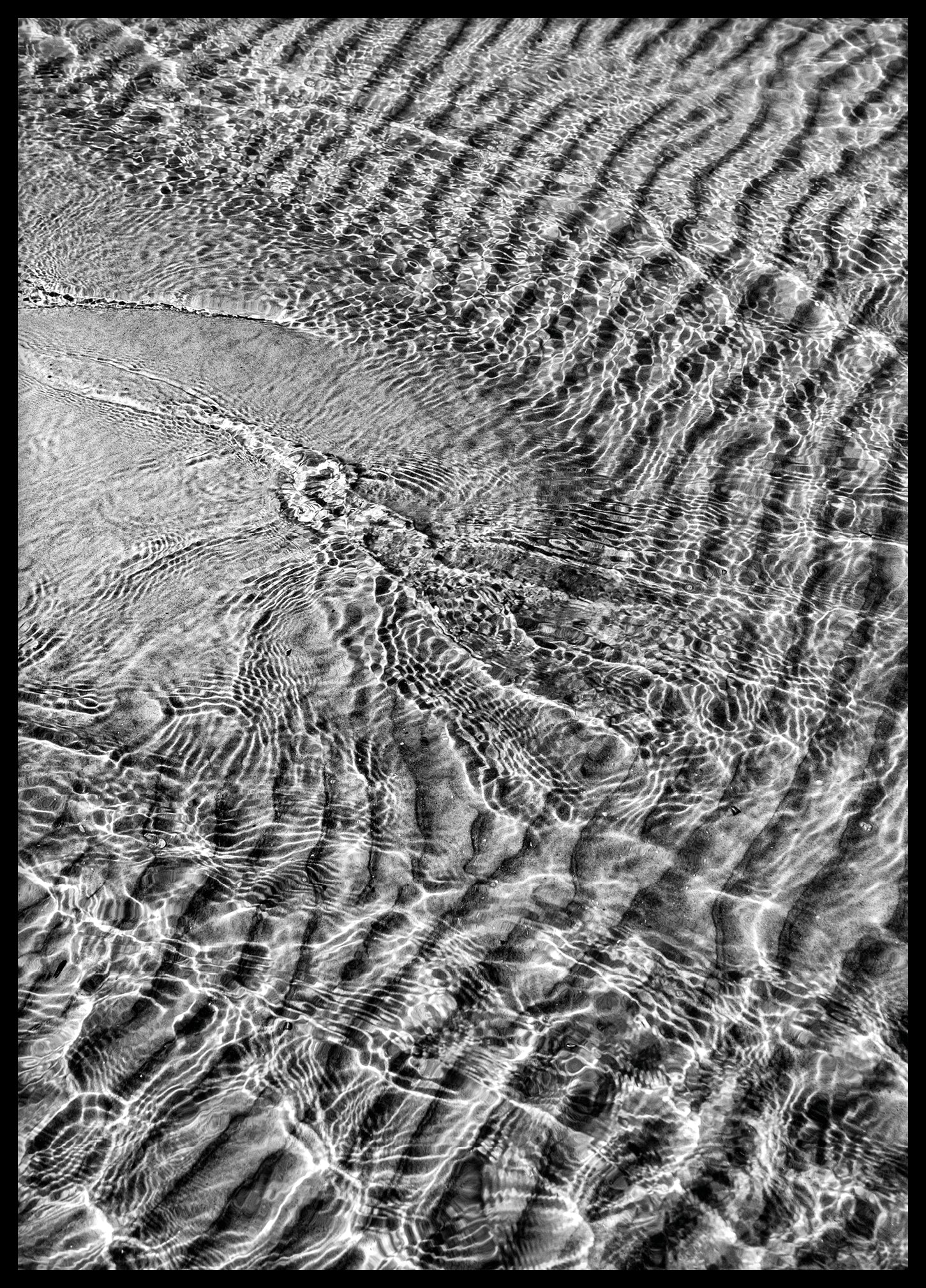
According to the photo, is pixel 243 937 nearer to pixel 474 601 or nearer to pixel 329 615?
pixel 329 615

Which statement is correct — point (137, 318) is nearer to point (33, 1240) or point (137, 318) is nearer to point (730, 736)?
point (730, 736)

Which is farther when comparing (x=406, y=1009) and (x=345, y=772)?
(x=345, y=772)

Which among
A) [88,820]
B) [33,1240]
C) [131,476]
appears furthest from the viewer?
[131,476]

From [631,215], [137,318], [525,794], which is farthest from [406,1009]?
[631,215]

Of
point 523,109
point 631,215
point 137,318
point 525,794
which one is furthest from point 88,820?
point 523,109

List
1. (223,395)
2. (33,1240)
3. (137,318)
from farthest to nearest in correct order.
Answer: (137,318) < (223,395) < (33,1240)

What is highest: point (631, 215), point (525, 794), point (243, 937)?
point (631, 215)

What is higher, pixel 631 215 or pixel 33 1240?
pixel 631 215
